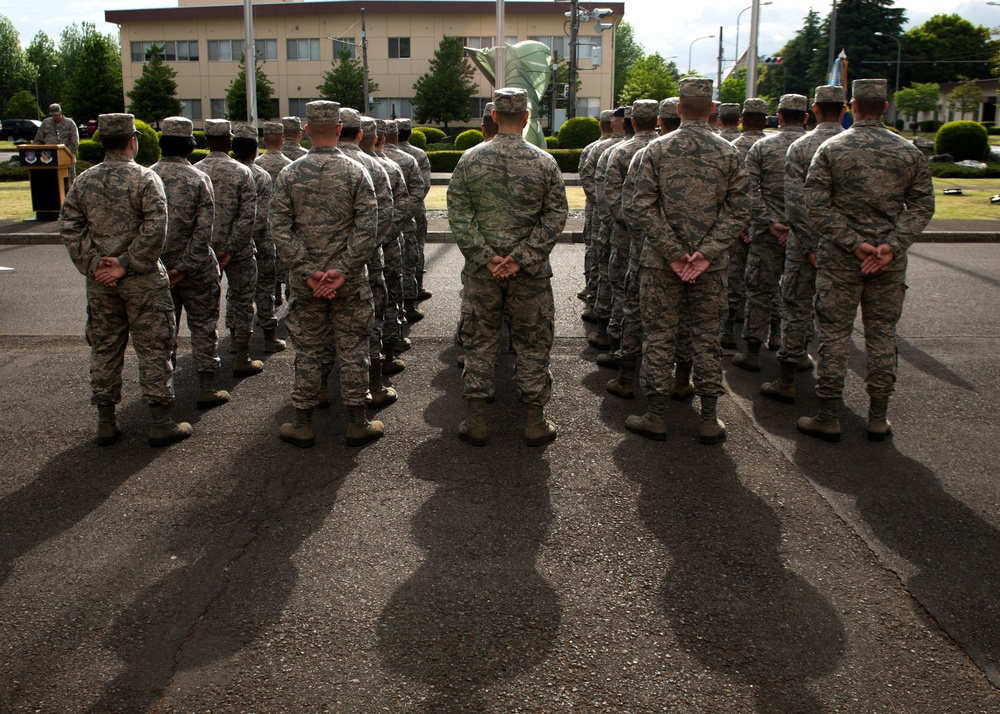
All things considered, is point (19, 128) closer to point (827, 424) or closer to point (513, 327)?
point (513, 327)

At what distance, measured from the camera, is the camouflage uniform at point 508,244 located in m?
6.11

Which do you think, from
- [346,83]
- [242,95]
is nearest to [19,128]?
[242,95]

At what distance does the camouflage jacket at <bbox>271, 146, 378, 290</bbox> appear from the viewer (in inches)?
242

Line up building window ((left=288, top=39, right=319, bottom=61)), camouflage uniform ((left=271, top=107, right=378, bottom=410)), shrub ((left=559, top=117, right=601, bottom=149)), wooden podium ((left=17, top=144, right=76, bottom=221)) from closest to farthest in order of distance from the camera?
camouflage uniform ((left=271, top=107, right=378, bottom=410)) < wooden podium ((left=17, top=144, right=76, bottom=221)) < shrub ((left=559, top=117, right=601, bottom=149)) < building window ((left=288, top=39, right=319, bottom=61))

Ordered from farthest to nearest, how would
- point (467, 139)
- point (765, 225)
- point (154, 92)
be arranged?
point (154, 92)
point (467, 139)
point (765, 225)

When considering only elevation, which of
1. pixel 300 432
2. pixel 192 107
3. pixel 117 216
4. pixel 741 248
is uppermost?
pixel 192 107

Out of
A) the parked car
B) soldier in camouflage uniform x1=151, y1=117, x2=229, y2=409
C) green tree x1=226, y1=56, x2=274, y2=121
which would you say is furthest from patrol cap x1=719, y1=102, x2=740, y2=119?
the parked car

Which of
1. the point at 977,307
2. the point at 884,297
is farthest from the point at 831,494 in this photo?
the point at 977,307

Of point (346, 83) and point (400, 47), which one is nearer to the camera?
point (346, 83)

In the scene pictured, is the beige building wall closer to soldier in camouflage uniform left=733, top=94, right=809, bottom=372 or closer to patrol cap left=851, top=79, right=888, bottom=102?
soldier in camouflage uniform left=733, top=94, right=809, bottom=372

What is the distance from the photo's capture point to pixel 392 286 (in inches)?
330

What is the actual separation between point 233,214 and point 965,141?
109 ft

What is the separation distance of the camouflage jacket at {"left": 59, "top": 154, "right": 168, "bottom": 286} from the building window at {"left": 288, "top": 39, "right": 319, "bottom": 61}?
6281cm

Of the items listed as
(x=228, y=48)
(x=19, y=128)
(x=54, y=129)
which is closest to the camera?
(x=54, y=129)
